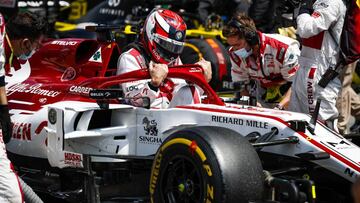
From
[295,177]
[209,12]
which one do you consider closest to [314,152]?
[295,177]

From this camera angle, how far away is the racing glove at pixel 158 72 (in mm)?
5820

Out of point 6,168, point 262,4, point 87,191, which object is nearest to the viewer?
point 6,168

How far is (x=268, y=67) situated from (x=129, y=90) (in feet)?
5.08

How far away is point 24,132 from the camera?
6367 millimetres

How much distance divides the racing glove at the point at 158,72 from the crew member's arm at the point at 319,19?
1422 mm

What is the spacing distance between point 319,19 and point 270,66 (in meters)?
0.68

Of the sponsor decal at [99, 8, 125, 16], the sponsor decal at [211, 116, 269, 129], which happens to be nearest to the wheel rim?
the sponsor decal at [211, 116, 269, 129]

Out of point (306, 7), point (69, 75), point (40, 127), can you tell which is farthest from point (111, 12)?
point (40, 127)

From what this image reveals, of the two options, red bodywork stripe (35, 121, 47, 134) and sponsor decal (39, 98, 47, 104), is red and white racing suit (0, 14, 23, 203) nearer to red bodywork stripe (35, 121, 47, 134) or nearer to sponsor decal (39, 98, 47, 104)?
red bodywork stripe (35, 121, 47, 134)

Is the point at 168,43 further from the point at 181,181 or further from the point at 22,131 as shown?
the point at 181,181

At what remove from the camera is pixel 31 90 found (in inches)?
259

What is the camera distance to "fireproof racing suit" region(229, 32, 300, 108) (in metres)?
7.10

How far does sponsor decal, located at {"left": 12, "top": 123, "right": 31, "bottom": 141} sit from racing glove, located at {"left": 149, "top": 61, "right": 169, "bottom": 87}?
1.10 m

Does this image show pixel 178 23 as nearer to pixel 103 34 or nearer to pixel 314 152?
pixel 103 34
